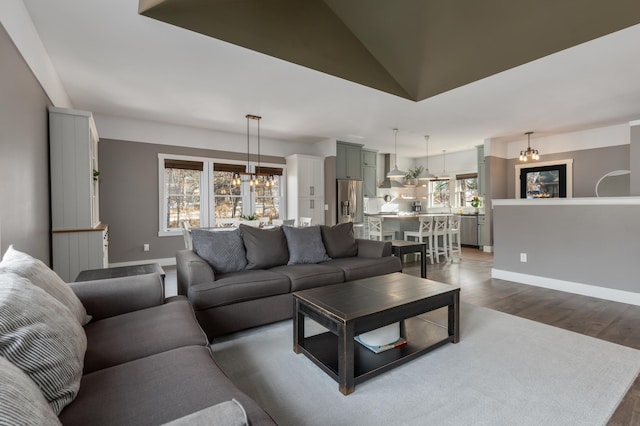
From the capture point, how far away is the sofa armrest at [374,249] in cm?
371

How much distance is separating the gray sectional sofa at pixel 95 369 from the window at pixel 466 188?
28.2 feet

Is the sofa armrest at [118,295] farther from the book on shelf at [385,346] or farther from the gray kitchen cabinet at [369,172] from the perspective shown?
the gray kitchen cabinet at [369,172]

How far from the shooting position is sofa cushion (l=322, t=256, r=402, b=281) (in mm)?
3242

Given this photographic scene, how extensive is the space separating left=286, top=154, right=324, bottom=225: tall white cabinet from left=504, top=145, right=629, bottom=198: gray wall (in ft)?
17.3

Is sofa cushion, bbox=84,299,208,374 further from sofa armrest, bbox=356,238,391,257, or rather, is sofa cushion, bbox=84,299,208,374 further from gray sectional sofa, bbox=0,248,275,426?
sofa armrest, bbox=356,238,391,257

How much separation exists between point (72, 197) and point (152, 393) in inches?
132

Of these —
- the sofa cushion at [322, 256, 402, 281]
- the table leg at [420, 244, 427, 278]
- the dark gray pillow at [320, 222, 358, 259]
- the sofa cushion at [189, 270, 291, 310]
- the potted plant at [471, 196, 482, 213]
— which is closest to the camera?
the sofa cushion at [189, 270, 291, 310]

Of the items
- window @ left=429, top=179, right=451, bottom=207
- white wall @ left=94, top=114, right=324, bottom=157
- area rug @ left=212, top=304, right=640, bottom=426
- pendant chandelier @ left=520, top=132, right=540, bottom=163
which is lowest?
area rug @ left=212, top=304, right=640, bottom=426

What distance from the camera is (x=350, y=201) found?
7.51 m

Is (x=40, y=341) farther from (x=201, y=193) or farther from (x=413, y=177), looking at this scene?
(x=413, y=177)

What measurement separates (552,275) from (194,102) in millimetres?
5639

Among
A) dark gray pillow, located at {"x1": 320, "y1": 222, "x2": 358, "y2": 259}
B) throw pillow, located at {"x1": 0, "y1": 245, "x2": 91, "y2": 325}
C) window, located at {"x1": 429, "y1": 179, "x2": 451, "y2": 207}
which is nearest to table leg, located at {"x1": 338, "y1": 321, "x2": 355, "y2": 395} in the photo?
throw pillow, located at {"x1": 0, "y1": 245, "x2": 91, "y2": 325}

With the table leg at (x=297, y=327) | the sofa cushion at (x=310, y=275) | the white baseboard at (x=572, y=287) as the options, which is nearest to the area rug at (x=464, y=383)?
the table leg at (x=297, y=327)

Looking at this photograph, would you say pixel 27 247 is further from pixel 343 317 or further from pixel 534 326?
pixel 534 326
